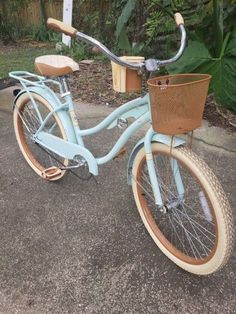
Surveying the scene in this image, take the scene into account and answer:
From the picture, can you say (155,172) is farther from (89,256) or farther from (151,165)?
(89,256)

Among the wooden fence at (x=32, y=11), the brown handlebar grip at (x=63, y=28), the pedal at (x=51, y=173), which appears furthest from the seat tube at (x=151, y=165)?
the wooden fence at (x=32, y=11)

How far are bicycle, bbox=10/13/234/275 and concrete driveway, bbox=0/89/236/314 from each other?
0.12m

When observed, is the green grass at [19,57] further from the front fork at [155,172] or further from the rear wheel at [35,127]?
the front fork at [155,172]

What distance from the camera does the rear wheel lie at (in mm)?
2516

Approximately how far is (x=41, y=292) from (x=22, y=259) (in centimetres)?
28

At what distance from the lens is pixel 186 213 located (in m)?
2.07

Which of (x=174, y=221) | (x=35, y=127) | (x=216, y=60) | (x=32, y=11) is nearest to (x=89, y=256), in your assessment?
(x=174, y=221)

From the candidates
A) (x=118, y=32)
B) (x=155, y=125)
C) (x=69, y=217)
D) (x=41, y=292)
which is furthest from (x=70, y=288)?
(x=118, y=32)

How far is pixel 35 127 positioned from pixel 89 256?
115cm

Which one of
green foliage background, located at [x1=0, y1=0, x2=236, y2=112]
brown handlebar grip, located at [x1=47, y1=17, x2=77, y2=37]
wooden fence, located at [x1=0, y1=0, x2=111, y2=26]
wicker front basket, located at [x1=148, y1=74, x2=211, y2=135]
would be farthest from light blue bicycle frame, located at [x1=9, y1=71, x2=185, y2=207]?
wooden fence, located at [x1=0, y1=0, x2=111, y2=26]

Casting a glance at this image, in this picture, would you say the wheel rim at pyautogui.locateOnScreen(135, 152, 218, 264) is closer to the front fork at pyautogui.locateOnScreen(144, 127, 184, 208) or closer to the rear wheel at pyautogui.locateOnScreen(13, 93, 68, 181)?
the front fork at pyautogui.locateOnScreen(144, 127, 184, 208)

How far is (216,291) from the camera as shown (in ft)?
5.89

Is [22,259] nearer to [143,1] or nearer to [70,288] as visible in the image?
[70,288]

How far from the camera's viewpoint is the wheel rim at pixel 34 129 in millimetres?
2555
